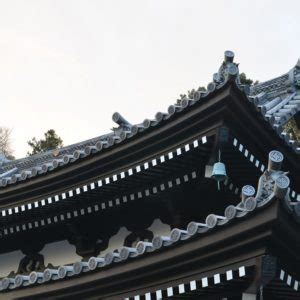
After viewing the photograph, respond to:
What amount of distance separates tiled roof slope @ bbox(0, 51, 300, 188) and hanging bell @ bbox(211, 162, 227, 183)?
0.85m

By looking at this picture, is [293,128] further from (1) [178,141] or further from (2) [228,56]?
(2) [228,56]

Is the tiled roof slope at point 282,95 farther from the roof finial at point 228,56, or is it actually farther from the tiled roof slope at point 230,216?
the tiled roof slope at point 230,216

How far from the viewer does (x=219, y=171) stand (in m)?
7.00

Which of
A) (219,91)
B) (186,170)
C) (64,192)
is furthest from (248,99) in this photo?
(64,192)

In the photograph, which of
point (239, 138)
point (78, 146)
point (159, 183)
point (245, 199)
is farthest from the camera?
point (78, 146)

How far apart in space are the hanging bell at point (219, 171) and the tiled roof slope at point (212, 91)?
85 centimetres

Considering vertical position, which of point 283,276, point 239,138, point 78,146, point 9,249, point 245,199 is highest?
point 78,146

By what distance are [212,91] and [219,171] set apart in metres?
1.03

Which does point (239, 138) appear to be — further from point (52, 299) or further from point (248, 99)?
point (52, 299)

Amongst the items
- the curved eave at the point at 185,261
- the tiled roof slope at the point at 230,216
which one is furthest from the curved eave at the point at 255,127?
the curved eave at the point at 185,261

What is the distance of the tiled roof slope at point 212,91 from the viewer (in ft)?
22.2

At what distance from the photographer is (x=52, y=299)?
684 cm

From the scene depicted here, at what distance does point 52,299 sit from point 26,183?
7.75 ft

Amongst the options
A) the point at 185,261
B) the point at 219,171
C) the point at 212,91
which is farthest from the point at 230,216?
the point at 212,91
